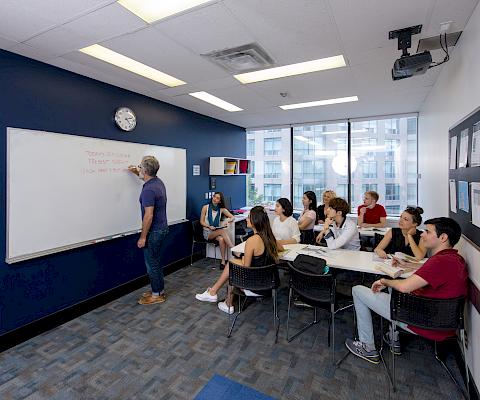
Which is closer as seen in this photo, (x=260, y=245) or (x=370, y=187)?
(x=260, y=245)

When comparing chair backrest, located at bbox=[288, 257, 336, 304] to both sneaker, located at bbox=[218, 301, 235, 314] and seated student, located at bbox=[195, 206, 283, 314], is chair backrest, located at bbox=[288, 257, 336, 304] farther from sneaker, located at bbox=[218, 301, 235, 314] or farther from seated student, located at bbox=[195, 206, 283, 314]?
sneaker, located at bbox=[218, 301, 235, 314]

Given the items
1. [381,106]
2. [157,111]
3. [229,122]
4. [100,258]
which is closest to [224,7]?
[157,111]

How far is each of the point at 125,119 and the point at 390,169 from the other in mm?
5057

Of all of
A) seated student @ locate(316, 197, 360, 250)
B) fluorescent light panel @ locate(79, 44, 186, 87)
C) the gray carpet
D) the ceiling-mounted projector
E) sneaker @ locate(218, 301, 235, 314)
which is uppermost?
fluorescent light panel @ locate(79, 44, 186, 87)

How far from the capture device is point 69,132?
3076 mm

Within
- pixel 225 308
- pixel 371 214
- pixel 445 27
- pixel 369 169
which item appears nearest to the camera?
pixel 445 27

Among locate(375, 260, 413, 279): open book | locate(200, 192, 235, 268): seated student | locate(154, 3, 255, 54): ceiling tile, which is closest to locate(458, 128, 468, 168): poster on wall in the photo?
locate(375, 260, 413, 279): open book

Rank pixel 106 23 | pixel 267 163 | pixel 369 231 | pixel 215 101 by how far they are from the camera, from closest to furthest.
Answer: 1. pixel 106 23
2. pixel 369 231
3. pixel 215 101
4. pixel 267 163

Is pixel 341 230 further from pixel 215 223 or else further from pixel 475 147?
pixel 215 223

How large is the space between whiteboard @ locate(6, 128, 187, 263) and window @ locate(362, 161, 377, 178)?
4343 millimetres

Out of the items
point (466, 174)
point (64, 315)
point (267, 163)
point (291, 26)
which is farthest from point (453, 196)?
point (267, 163)

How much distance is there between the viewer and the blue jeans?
339 cm

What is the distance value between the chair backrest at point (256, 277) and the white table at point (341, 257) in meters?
0.28

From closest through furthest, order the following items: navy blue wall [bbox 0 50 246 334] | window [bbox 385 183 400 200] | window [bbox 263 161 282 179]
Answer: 1. navy blue wall [bbox 0 50 246 334]
2. window [bbox 385 183 400 200]
3. window [bbox 263 161 282 179]
